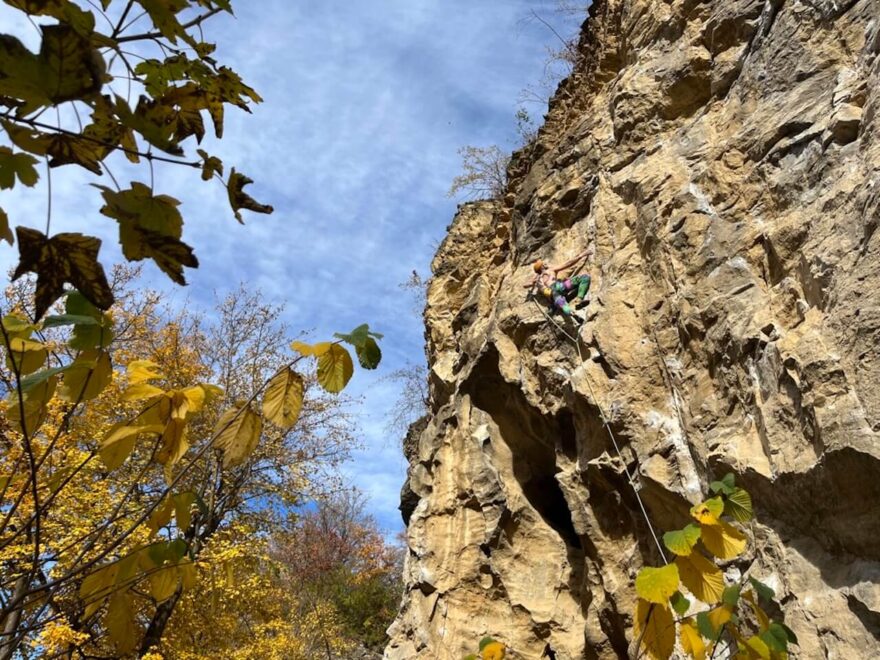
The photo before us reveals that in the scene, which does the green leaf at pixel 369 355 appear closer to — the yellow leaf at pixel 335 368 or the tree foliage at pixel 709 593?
the yellow leaf at pixel 335 368

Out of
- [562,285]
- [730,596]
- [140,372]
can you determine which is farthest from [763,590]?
[562,285]

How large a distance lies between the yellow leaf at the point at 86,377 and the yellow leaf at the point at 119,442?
0.08 m

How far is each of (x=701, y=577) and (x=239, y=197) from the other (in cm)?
A: 129

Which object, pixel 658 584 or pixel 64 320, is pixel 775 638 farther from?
pixel 64 320

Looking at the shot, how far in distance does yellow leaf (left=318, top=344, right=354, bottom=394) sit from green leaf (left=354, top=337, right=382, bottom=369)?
82 mm

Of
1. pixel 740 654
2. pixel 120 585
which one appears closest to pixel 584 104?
pixel 740 654

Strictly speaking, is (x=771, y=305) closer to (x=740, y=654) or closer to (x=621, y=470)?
(x=621, y=470)

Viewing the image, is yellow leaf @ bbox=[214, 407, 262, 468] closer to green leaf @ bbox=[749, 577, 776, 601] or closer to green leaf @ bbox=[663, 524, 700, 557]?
green leaf @ bbox=[663, 524, 700, 557]

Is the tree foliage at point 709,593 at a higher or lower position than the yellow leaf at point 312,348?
lower

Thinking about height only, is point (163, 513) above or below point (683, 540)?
above

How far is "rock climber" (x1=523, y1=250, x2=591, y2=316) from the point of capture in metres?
6.76

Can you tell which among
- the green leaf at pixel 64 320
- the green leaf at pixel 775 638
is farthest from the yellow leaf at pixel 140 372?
the green leaf at pixel 775 638

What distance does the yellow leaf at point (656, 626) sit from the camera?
1.55 m

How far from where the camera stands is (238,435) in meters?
1.19
